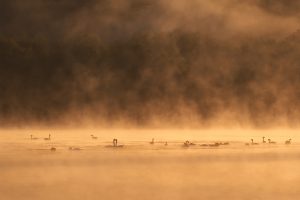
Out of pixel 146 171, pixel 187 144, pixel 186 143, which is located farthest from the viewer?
pixel 186 143

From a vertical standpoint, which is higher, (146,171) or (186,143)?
(186,143)

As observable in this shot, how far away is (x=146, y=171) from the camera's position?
17.2m

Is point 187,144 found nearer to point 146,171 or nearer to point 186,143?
point 186,143

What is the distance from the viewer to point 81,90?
131ft

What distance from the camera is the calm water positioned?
45.1 feet

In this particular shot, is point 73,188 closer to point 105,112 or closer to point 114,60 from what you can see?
point 105,112

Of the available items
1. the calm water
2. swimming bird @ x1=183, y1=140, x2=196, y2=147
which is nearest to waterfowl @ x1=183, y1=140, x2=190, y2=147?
swimming bird @ x1=183, y1=140, x2=196, y2=147

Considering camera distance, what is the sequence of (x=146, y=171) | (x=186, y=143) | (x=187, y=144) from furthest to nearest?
(x=186, y=143), (x=187, y=144), (x=146, y=171)

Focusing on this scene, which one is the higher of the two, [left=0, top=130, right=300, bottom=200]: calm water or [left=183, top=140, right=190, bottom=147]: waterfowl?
[left=183, top=140, right=190, bottom=147]: waterfowl

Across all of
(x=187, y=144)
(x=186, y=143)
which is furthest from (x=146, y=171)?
(x=186, y=143)

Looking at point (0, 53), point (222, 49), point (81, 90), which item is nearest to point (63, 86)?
point (81, 90)

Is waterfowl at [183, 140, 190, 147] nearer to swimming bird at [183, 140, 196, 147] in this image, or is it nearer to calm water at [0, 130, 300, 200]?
swimming bird at [183, 140, 196, 147]

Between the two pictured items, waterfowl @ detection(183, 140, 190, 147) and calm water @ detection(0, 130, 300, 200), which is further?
waterfowl @ detection(183, 140, 190, 147)

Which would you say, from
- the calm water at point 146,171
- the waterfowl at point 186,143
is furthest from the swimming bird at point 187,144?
the calm water at point 146,171
